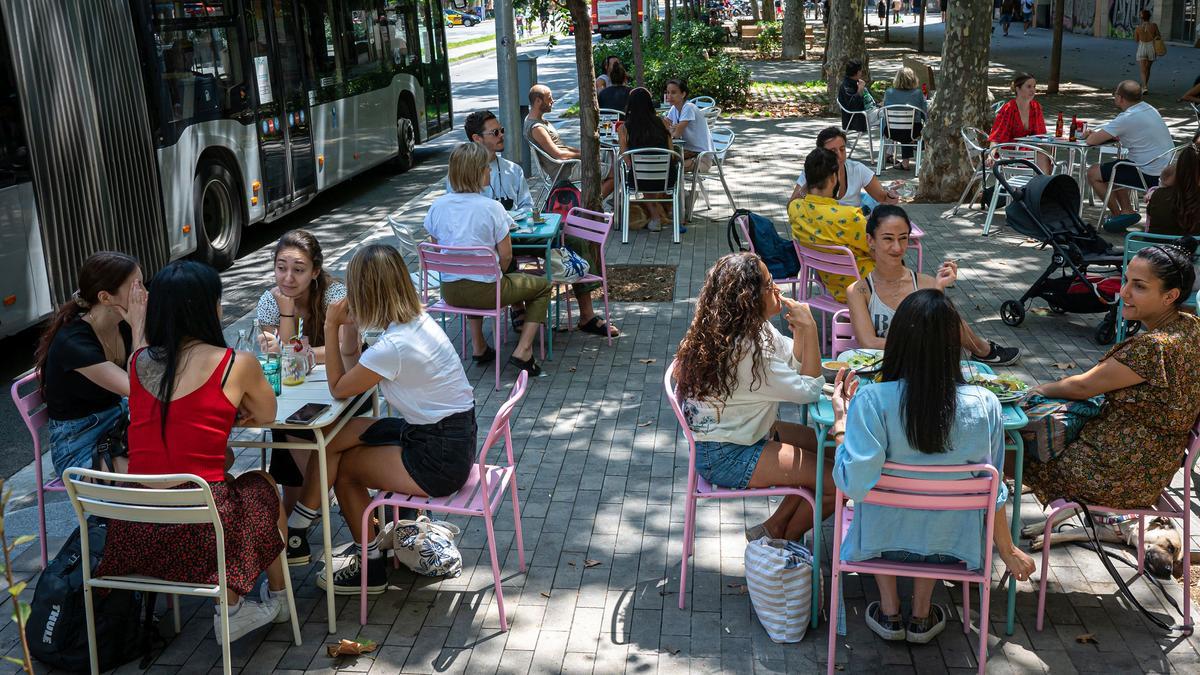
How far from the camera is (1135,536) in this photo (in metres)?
4.72

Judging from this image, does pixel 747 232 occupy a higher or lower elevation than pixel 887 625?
higher

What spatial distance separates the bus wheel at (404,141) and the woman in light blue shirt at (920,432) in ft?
44.6

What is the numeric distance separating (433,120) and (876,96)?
940cm

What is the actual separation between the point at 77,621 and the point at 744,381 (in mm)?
2624

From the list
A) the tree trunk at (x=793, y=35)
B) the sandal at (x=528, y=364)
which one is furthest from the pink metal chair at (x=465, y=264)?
the tree trunk at (x=793, y=35)

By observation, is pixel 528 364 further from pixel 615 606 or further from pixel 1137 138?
pixel 1137 138

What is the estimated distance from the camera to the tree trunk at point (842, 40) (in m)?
20.9

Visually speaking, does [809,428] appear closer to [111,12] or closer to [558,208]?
[558,208]

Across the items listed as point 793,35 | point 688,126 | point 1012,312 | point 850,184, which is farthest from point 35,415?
point 793,35

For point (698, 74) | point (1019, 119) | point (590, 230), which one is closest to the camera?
point (590, 230)

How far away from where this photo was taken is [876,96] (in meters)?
22.2

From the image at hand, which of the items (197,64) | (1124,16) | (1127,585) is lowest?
(1127,585)

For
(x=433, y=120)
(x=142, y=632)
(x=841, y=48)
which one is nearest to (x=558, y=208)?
(x=142, y=632)

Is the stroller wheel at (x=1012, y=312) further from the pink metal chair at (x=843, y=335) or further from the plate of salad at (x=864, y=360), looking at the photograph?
the plate of salad at (x=864, y=360)
